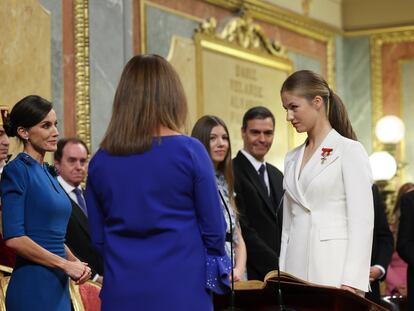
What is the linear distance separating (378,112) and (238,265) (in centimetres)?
736

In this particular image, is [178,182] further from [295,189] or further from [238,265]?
[238,265]

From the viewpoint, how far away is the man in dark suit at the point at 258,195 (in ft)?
21.3

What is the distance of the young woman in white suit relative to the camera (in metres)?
4.30

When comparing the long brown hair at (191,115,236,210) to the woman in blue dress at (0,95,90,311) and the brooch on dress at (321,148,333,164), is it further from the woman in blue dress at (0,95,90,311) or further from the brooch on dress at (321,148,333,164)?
the brooch on dress at (321,148,333,164)

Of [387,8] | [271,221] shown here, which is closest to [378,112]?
[387,8]

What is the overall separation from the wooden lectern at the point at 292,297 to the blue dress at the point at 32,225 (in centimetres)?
79

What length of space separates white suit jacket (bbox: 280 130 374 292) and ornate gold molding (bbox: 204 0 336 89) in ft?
18.8

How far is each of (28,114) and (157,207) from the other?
1.50 m

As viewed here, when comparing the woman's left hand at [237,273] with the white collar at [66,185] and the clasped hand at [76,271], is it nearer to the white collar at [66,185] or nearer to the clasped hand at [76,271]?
the clasped hand at [76,271]

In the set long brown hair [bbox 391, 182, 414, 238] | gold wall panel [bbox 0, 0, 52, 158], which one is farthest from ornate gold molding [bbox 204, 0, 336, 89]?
gold wall panel [bbox 0, 0, 52, 158]

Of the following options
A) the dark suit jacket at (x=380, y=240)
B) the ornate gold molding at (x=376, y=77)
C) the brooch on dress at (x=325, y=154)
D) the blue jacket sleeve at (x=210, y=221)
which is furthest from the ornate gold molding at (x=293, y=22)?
the blue jacket sleeve at (x=210, y=221)

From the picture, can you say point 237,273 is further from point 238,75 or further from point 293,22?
point 293,22

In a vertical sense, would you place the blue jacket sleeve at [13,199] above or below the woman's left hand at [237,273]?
above

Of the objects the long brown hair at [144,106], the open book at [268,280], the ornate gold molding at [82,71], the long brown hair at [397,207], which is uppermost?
the ornate gold molding at [82,71]
